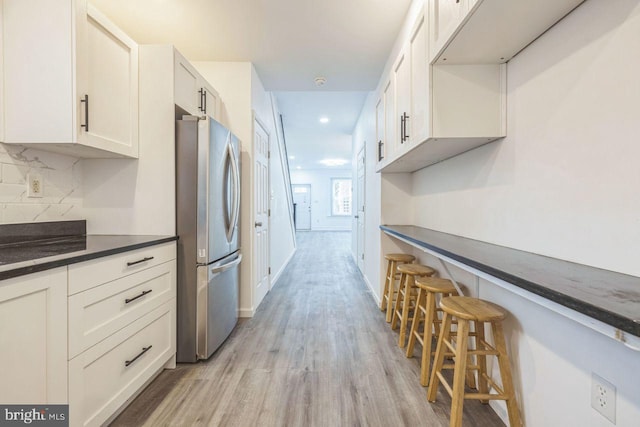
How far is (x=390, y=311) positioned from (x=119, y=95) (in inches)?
107

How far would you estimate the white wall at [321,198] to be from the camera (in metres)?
12.2

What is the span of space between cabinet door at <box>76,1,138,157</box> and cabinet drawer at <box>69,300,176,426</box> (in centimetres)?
106

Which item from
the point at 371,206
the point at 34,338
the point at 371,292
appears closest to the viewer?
the point at 34,338

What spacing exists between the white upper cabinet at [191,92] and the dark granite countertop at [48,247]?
104cm

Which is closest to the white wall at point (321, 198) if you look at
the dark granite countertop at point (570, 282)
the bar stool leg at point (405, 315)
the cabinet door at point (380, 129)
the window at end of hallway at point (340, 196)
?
the window at end of hallway at point (340, 196)

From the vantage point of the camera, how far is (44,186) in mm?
1733

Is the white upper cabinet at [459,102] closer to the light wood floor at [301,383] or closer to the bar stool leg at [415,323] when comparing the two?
the bar stool leg at [415,323]

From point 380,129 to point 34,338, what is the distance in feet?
9.72

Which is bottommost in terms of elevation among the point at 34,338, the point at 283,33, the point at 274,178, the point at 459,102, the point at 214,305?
the point at 214,305

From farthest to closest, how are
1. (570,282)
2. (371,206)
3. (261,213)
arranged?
(371,206), (261,213), (570,282)

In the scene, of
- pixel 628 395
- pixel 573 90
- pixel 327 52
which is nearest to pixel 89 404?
pixel 628 395

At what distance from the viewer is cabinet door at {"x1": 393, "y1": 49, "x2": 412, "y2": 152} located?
198 cm

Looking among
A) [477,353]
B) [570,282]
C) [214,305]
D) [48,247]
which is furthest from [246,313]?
[570,282]

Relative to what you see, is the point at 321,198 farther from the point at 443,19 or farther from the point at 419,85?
the point at 443,19
